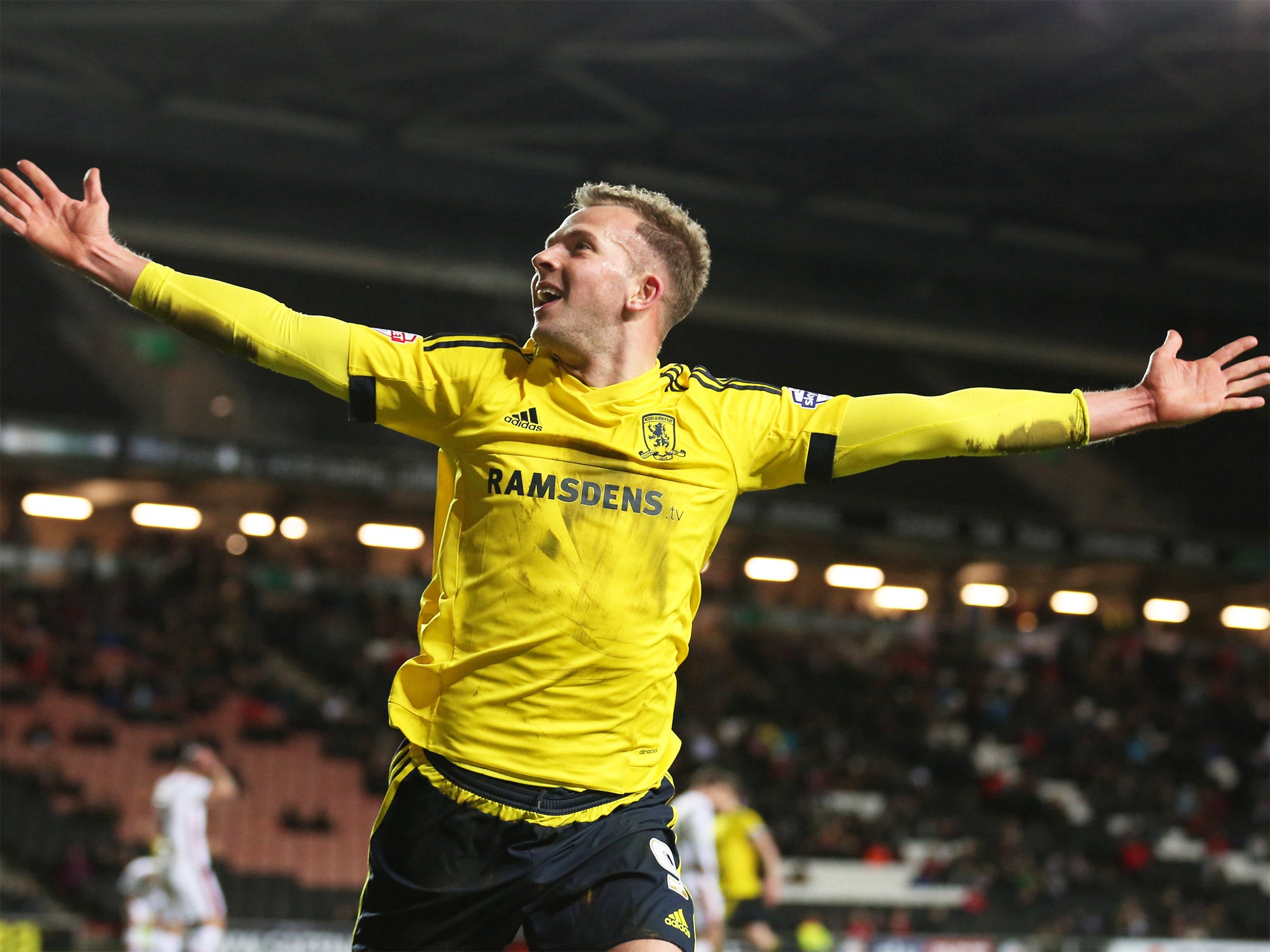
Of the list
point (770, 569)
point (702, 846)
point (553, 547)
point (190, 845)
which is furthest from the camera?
point (770, 569)

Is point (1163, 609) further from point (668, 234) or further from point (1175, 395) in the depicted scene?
point (668, 234)

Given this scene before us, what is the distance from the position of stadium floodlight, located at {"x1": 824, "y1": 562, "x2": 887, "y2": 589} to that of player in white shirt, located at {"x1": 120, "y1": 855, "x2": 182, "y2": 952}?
18.0 meters

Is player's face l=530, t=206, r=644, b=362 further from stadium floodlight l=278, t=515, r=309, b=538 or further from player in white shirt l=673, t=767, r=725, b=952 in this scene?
stadium floodlight l=278, t=515, r=309, b=538

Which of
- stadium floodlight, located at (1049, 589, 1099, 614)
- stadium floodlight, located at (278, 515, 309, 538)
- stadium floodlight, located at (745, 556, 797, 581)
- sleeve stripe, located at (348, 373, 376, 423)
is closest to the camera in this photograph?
sleeve stripe, located at (348, 373, 376, 423)

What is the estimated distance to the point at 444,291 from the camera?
60.8 feet

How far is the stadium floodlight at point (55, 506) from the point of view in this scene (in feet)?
79.6

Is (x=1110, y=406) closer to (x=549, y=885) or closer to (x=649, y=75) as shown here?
(x=549, y=885)

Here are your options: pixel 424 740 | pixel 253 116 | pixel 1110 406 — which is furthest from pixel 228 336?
pixel 253 116

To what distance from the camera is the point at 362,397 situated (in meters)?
3.42

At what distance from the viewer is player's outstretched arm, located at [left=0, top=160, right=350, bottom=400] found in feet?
10.9

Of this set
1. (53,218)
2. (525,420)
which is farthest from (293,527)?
(525,420)

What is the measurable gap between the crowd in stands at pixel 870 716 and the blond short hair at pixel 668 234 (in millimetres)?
14880

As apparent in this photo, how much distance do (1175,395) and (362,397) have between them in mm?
2206

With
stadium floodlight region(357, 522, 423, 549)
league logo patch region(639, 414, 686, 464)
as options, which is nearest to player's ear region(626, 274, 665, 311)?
league logo patch region(639, 414, 686, 464)
